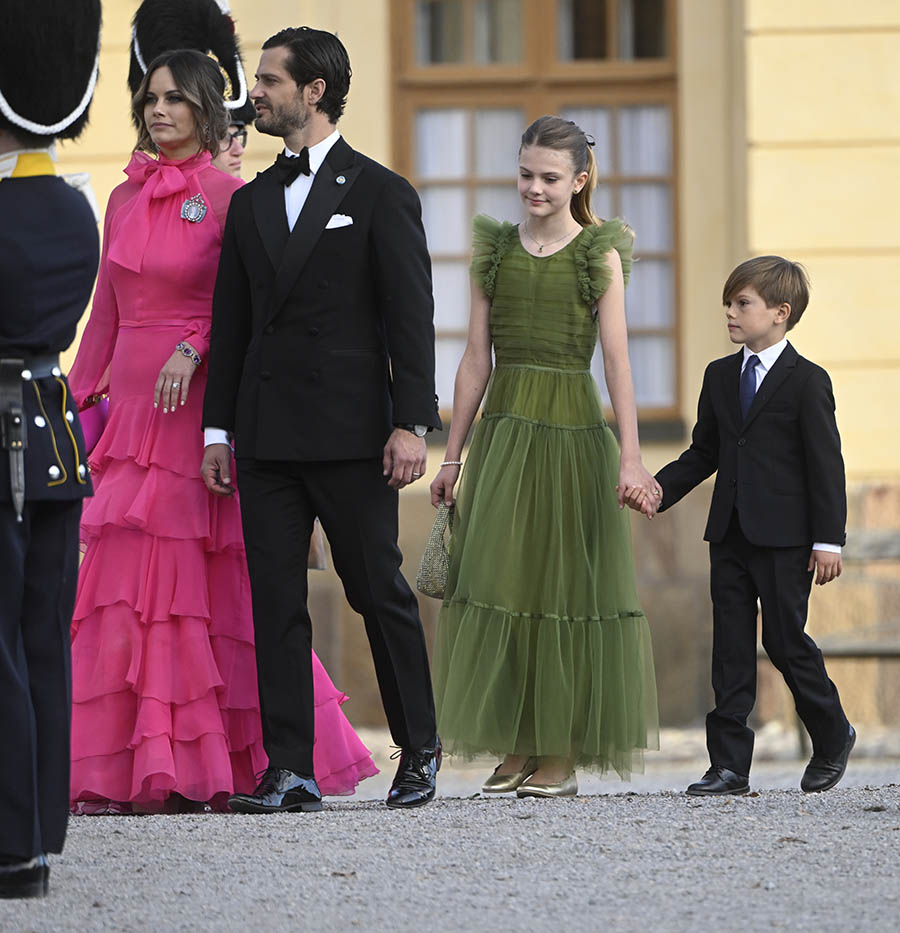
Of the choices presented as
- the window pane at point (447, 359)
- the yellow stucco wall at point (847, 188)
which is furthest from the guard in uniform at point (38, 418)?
the window pane at point (447, 359)

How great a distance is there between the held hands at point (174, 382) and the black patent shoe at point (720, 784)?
167 cm

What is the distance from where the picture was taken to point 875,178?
9.27 m

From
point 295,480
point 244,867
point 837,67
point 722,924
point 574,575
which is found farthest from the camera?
point 837,67

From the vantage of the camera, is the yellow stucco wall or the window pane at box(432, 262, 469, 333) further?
the window pane at box(432, 262, 469, 333)

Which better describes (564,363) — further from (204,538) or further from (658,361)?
(658,361)

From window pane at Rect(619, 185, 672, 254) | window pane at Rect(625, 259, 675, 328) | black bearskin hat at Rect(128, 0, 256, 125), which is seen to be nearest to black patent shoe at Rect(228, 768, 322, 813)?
black bearskin hat at Rect(128, 0, 256, 125)

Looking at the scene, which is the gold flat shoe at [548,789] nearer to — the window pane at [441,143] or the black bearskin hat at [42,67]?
the black bearskin hat at [42,67]

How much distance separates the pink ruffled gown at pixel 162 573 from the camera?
523 centimetres

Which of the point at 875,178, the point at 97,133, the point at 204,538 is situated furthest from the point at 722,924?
the point at 97,133

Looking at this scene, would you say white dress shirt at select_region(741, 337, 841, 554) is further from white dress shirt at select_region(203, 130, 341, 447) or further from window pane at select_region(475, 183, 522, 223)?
window pane at select_region(475, 183, 522, 223)

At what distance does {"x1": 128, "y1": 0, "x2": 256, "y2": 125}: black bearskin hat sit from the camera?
582 cm

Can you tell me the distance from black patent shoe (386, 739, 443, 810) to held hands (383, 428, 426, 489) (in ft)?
2.29

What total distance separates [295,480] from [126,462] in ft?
1.74

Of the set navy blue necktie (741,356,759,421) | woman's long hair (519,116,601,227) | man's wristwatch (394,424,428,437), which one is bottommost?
man's wristwatch (394,424,428,437)
